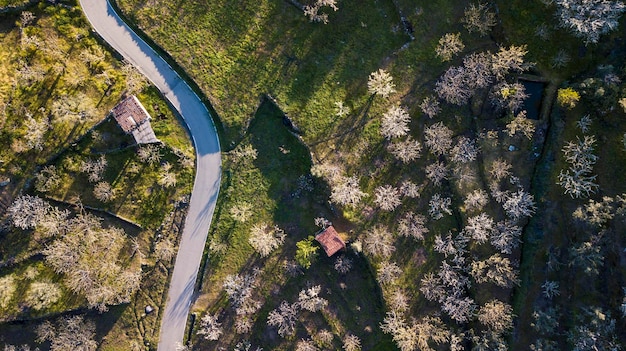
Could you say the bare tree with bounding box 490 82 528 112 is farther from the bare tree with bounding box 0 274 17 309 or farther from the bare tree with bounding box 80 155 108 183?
the bare tree with bounding box 0 274 17 309

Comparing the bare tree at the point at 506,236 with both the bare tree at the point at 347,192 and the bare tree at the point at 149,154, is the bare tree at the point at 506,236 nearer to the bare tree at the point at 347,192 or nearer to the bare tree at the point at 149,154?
the bare tree at the point at 347,192

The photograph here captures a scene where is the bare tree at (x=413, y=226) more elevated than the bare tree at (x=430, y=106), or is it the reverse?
the bare tree at (x=430, y=106)

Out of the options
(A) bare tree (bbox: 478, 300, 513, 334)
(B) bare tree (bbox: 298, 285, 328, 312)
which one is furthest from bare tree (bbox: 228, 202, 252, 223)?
(A) bare tree (bbox: 478, 300, 513, 334)

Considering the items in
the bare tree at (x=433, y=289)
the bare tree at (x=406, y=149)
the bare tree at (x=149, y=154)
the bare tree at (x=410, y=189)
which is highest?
the bare tree at (x=406, y=149)

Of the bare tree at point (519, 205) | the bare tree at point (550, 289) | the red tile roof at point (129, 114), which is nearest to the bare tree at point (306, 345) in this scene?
the bare tree at point (550, 289)

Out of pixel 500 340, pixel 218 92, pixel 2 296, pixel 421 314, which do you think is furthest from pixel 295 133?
pixel 2 296

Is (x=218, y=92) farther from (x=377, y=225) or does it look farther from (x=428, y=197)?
(x=428, y=197)

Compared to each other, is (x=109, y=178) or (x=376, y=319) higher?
(x=109, y=178)
